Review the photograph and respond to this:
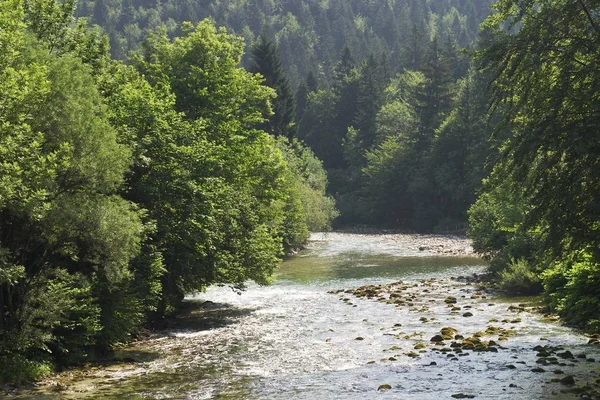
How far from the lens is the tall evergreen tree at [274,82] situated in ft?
310

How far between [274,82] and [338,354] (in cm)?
7325

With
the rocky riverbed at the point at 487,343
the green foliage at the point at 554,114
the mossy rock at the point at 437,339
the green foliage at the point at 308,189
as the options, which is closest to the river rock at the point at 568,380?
the rocky riverbed at the point at 487,343

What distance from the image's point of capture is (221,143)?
3934 centimetres

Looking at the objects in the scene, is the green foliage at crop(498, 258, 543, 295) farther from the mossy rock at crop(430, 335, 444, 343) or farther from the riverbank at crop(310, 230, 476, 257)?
the riverbank at crop(310, 230, 476, 257)

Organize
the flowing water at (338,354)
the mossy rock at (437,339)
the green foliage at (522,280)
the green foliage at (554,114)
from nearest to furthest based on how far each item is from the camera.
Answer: the green foliage at (554,114)
the flowing water at (338,354)
the mossy rock at (437,339)
the green foliage at (522,280)

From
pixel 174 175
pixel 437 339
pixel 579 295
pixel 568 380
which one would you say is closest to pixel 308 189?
pixel 174 175

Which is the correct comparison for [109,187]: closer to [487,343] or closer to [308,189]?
[487,343]

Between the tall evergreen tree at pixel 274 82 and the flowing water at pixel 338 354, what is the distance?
176 feet

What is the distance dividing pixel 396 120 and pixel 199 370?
106 metres

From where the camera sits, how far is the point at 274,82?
315 ft

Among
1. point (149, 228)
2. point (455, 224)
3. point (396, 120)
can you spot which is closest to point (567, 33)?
point (149, 228)

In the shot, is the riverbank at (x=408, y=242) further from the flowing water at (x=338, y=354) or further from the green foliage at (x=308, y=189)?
the flowing water at (x=338, y=354)

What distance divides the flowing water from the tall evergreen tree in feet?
176

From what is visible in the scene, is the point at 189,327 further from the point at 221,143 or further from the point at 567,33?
the point at 567,33
